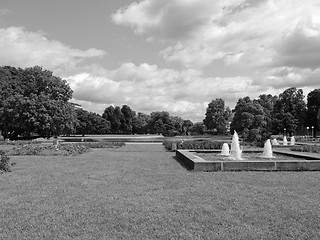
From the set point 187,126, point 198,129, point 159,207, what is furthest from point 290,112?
point 159,207

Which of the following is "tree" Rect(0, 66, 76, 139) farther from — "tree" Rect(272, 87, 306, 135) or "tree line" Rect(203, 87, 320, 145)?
"tree" Rect(272, 87, 306, 135)

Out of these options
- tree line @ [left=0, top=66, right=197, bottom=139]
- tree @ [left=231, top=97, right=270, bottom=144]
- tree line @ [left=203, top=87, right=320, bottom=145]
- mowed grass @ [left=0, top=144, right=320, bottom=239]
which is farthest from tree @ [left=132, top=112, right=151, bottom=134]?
mowed grass @ [left=0, top=144, right=320, bottom=239]

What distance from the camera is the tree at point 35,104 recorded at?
37.5 metres

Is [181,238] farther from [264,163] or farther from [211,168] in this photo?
[264,163]

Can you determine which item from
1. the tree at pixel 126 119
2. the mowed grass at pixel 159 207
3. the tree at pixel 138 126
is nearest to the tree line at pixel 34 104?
the mowed grass at pixel 159 207

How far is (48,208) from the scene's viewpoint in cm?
636

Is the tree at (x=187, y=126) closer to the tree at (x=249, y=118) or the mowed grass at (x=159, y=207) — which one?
the tree at (x=249, y=118)

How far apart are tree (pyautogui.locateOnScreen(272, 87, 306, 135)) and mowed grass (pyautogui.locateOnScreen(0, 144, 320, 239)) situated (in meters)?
57.4

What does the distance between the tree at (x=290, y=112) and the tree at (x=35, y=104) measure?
41.7 m

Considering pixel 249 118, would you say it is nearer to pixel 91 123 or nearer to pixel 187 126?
pixel 91 123

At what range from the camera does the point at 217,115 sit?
73125mm

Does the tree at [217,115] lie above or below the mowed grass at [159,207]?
above

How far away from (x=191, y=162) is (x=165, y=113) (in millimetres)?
72638

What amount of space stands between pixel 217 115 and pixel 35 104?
44512mm
